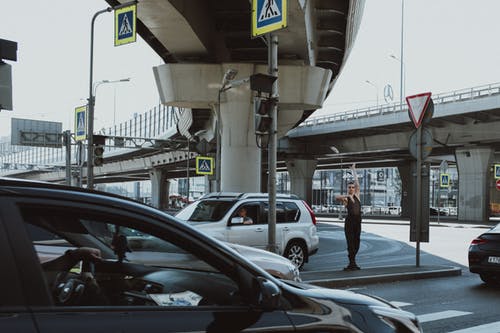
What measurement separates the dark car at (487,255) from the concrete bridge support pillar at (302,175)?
48469mm

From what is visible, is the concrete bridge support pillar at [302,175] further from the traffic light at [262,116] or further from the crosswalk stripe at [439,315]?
the crosswalk stripe at [439,315]

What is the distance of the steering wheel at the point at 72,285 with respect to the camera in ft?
7.70

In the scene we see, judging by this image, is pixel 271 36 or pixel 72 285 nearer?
pixel 72 285

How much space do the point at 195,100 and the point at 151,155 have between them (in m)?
48.9

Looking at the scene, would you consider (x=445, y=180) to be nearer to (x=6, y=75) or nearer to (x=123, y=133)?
(x=6, y=75)

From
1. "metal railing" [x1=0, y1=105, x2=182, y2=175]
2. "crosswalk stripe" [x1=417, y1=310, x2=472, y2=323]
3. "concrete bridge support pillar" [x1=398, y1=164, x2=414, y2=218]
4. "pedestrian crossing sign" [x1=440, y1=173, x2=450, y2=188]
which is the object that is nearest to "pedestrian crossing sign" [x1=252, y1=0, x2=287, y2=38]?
"crosswalk stripe" [x1=417, y1=310, x2=472, y2=323]

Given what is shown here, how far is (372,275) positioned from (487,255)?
6.59ft

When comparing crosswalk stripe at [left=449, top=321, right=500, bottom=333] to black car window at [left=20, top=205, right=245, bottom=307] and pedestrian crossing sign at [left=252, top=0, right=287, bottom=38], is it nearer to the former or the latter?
black car window at [left=20, top=205, right=245, bottom=307]

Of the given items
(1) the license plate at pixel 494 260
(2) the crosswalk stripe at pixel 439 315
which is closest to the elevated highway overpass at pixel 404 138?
(1) the license plate at pixel 494 260

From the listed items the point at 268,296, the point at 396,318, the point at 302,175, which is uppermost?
the point at 302,175

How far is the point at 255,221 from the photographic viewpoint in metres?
12.8

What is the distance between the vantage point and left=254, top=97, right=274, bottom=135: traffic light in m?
11.3

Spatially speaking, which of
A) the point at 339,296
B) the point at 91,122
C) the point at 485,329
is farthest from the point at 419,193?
the point at 91,122

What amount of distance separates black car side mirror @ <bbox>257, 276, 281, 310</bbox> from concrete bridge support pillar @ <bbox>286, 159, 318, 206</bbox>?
186 ft
